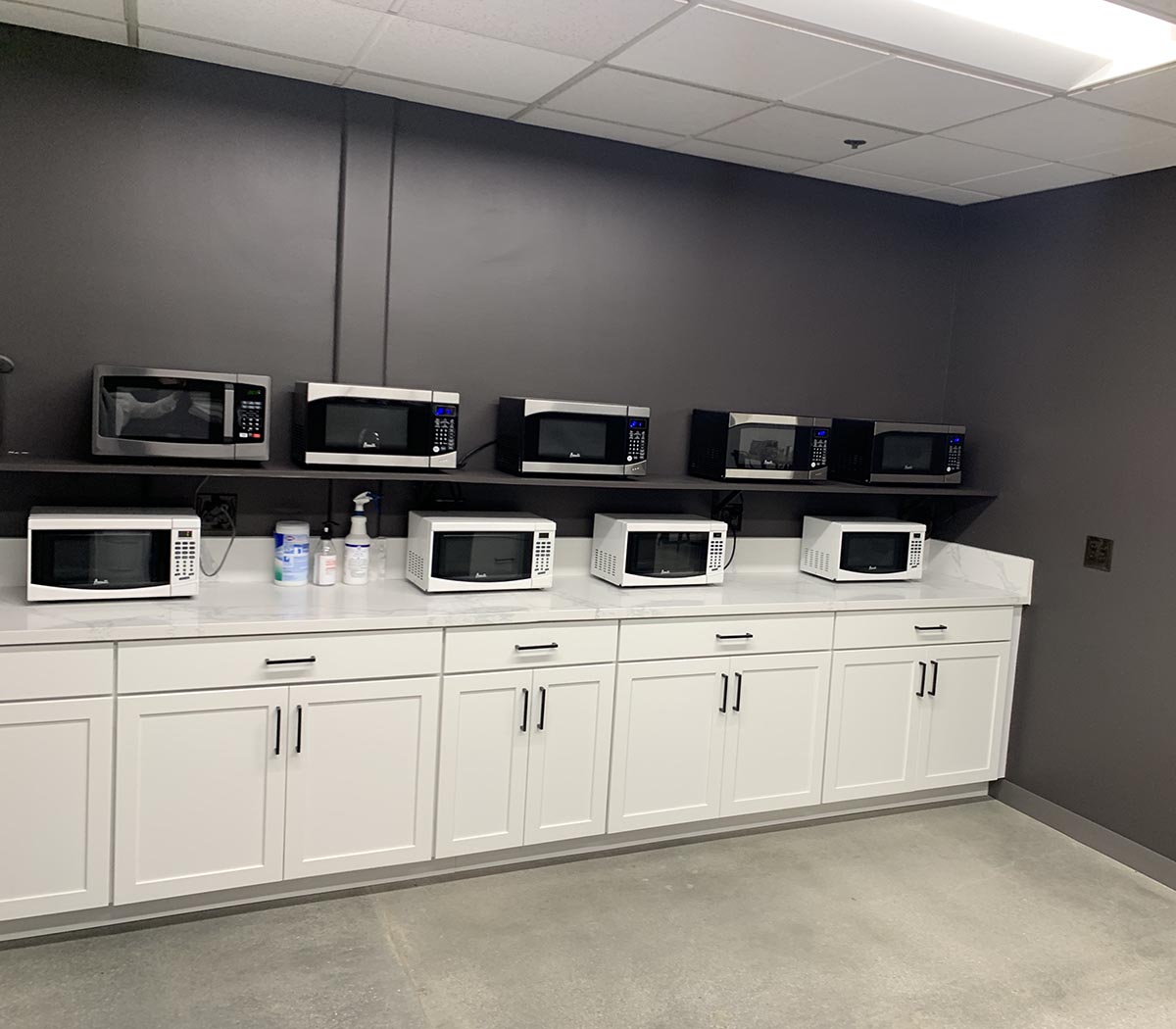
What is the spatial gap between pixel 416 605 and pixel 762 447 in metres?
1.38

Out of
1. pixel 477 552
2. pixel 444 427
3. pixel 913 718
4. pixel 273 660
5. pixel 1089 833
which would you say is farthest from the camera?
pixel 913 718

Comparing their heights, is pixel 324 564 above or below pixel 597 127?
below

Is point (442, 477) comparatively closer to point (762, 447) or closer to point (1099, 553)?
point (762, 447)

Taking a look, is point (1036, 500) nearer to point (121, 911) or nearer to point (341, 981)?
point (341, 981)

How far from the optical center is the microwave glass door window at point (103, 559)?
9.00 feet

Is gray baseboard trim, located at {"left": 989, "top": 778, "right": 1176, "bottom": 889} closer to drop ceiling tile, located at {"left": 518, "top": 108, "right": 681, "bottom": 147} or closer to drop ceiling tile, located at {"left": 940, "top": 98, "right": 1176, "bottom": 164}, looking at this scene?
drop ceiling tile, located at {"left": 940, "top": 98, "right": 1176, "bottom": 164}

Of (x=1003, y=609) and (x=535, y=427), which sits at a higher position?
(x=535, y=427)

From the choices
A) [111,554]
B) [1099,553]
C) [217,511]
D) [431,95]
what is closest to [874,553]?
Answer: [1099,553]

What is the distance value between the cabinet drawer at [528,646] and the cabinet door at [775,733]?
519mm

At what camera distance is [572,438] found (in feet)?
11.0

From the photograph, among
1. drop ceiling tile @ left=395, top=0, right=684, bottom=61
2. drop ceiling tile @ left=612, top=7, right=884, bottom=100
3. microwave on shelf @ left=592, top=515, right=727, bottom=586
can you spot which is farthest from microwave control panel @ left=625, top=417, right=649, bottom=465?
drop ceiling tile @ left=395, top=0, right=684, bottom=61

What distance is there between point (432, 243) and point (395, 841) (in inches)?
75.3

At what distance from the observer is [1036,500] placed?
399 cm

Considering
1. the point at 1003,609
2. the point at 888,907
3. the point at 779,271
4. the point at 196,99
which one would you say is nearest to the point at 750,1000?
the point at 888,907
